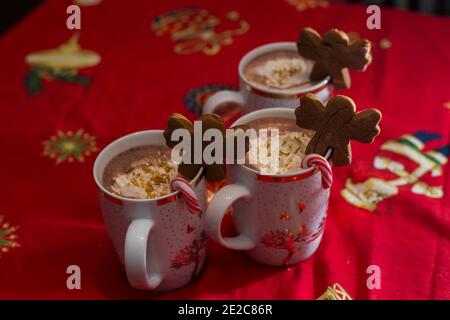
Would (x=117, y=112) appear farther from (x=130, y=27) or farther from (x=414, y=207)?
(x=414, y=207)

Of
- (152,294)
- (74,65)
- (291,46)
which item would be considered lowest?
(152,294)

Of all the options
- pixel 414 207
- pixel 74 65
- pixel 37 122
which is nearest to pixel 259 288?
pixel 414 207

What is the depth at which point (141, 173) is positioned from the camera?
771 millimetres

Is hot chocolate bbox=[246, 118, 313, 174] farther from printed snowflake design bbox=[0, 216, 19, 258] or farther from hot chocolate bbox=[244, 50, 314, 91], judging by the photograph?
printed snowflake design bbox=[0, 216, 19, 258]

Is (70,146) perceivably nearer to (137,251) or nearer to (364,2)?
(137,251)

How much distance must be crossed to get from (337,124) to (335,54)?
0.18 metres

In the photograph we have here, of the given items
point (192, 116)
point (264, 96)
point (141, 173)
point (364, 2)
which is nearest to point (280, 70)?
point (264, 96)

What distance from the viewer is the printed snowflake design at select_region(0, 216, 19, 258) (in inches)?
33.2

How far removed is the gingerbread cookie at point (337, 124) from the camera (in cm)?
72

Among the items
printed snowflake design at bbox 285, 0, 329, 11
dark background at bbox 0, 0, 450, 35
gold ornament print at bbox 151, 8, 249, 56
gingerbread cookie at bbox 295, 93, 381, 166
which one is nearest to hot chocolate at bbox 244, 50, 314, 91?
gingerbread cookie at bbox 295, 93, 381, 166

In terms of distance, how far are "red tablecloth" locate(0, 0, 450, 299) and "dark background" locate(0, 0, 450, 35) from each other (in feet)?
1.32

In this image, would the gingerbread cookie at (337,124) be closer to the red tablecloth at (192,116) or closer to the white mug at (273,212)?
the white mug at (273,212)

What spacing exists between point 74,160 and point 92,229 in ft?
0.53

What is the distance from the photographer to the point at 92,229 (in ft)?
2.88
